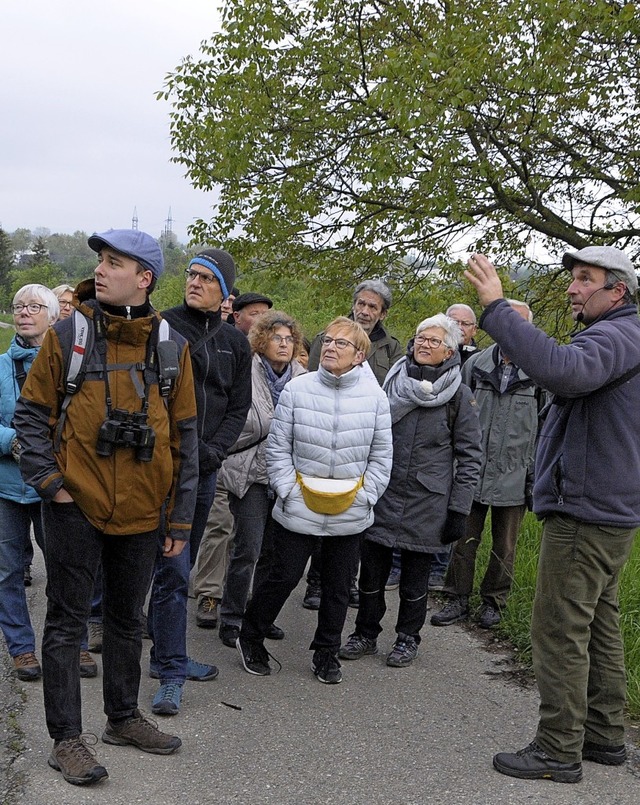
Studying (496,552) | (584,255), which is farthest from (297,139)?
(584,255)

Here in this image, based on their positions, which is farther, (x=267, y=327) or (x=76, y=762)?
(x=267, y=327)

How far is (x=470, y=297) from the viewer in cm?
1140

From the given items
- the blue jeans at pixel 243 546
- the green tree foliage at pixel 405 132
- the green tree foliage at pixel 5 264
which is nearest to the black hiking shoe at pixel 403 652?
the blue jeans at pixel 243 546

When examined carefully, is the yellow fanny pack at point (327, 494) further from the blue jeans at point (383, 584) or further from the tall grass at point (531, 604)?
the tall grass at point (531, 604)

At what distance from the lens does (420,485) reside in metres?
5.21

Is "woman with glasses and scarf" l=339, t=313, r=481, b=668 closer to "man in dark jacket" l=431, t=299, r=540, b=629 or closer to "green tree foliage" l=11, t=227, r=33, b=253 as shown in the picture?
"man in dark jacket" l=431, t=299, r=540, b=629

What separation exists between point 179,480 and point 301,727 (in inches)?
50.5

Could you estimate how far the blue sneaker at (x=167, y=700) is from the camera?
13.9 feet

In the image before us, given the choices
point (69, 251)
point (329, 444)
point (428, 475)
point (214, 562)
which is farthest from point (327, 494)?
point (69, 251)

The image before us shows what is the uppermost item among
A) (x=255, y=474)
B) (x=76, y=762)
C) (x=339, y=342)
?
(x=339, y=342)

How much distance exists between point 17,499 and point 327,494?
153cm

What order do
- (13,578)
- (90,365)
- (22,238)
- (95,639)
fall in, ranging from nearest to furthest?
(90,365) → (13,578) → (95,639) → (22,238)

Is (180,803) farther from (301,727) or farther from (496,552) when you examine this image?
(496,552)

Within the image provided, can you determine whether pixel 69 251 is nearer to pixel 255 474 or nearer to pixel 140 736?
pixel 255 474
